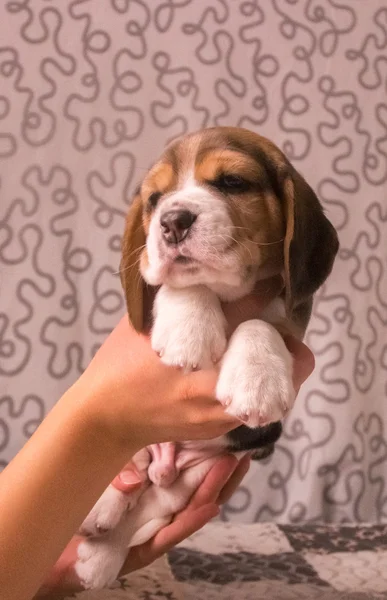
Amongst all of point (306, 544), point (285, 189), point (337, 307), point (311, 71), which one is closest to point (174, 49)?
point (311, 71)

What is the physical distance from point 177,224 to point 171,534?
781mm

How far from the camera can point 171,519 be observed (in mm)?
1613

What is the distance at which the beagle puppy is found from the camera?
120cm

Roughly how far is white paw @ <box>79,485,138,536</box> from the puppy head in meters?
0.44

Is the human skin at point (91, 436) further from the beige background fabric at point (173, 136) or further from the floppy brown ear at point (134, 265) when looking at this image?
the beige background fabric at point (173, 136)

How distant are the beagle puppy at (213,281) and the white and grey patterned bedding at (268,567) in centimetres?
26

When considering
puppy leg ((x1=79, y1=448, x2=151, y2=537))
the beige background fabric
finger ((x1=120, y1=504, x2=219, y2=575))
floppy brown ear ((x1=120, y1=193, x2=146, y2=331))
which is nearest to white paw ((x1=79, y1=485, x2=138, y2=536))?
puppy leg ((x1=79, y1=448, x2=151, y2=537))

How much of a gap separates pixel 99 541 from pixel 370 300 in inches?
61.1

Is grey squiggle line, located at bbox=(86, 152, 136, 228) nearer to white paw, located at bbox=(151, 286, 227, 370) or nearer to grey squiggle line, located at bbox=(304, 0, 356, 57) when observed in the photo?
grey squiggle line, located at bbox=(304, 0, 356, 57)

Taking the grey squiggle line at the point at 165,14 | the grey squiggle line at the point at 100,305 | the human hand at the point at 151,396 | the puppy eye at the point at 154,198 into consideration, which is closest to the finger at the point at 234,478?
the human hand at the point at 151,396

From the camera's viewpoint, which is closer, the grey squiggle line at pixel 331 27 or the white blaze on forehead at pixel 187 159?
the white blaze on forehead at pixel 187 159

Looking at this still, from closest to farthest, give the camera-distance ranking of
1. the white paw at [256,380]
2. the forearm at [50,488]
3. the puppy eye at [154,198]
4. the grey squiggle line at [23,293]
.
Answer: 1. the white paw at [256,380]
2. the forearm at [50,488]
3. the puppy eye at [154,198]
4. the grey squiggle line at [23,293]

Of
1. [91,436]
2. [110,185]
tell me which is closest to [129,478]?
[91,436]

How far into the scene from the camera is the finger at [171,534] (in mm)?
1573
